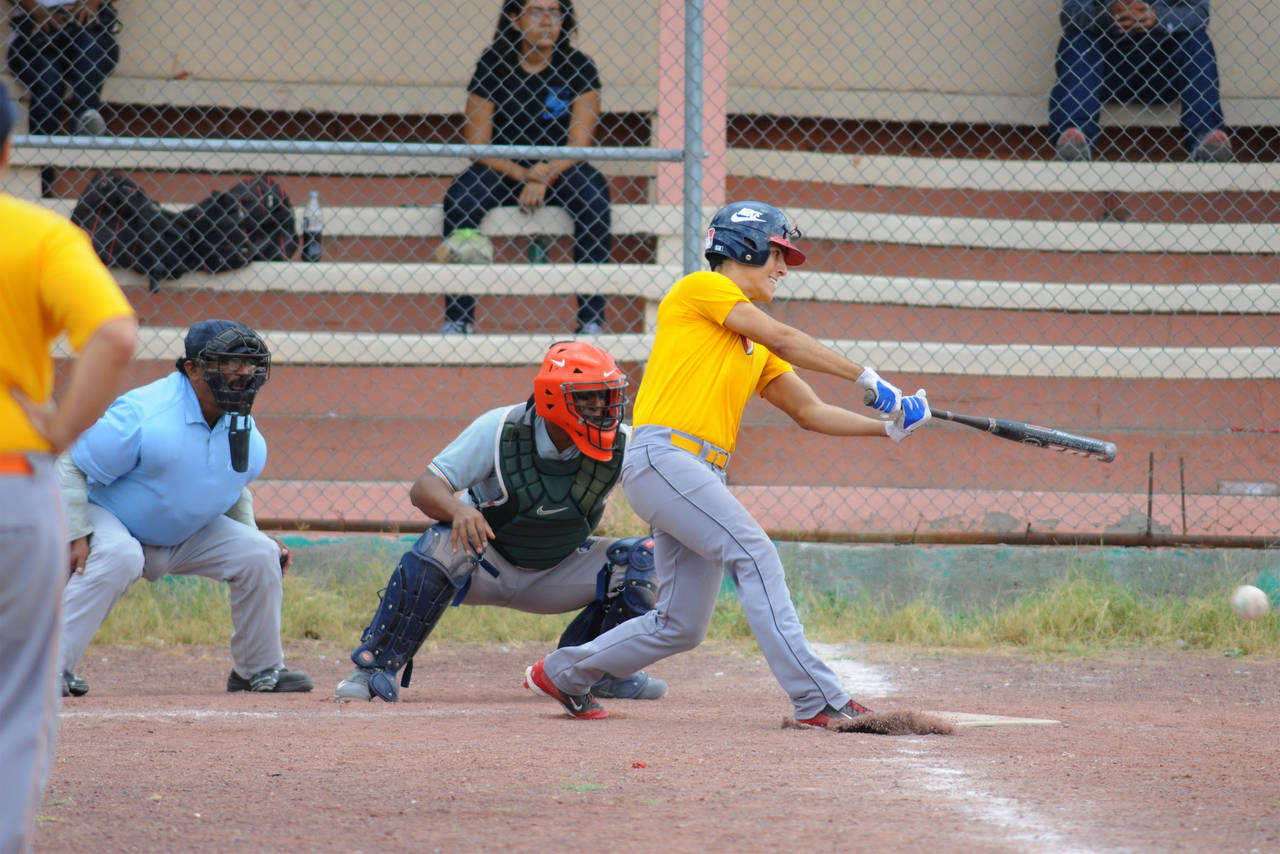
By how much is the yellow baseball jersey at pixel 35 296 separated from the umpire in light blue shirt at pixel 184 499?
3.08 metres

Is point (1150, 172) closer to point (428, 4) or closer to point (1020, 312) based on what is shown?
point (1020, 312)

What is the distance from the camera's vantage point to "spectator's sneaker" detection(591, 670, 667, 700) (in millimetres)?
5660

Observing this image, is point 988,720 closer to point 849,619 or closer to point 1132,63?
point 849,619

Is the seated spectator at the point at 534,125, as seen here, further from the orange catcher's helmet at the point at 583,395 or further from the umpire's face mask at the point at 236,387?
the orange catcher's helmet at the point at 583,395

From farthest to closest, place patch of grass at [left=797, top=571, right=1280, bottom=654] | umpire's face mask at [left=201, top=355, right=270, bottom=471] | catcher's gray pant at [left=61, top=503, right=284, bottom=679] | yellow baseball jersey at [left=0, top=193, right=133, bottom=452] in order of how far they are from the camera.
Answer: patch of grass at [left=797, top=571, right=1280, bottom=654], catcher's gray pant at [left=61, top=503, right=284, bottom=679], umpire's face mask at [left=201, top=355, right=270, bottom=471], yellow baseball jersey at [left=0, top=193, right=133, bottom=452]

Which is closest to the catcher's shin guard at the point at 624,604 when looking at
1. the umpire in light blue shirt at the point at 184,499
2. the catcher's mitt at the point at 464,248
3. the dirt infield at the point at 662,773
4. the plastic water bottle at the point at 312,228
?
the dirt infield at the point at 662,773

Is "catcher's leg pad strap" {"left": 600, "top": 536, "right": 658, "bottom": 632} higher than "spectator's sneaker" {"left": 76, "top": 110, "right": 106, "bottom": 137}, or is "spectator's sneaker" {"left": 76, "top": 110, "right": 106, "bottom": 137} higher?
"spectator's sneaker" {"left": 76, "top": 110, "right": 106, "bottom": 137}

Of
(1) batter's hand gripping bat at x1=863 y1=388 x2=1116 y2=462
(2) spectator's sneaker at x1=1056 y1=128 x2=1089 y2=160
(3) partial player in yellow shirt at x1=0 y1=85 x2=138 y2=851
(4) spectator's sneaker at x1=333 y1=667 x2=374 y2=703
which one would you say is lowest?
(4) spectator's sneaker at x1=333 y1=667 x2=374 y2=703

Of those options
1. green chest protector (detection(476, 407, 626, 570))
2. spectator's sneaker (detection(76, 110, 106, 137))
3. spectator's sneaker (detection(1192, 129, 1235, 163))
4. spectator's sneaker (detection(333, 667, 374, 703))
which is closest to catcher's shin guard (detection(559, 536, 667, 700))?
green chest protector (detection(476, 407, 626, 570))

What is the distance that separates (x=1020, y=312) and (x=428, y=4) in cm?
441

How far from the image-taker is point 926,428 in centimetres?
860

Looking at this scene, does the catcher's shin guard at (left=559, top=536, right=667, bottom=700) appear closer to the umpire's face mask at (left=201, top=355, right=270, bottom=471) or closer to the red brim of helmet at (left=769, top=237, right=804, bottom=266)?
the red brim of helmet at (left=769, top=237, right=804, bottom=266)

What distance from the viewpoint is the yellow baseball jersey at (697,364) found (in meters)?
4.75

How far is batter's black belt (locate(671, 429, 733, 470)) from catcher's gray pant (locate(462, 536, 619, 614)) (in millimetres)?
1008
